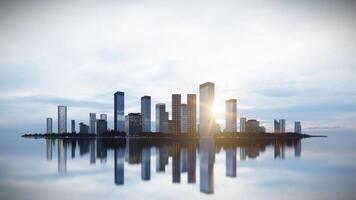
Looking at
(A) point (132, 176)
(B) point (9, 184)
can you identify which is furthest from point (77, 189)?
(A) point (132, 176)

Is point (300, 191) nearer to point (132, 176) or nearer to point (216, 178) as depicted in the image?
point (216, 178)

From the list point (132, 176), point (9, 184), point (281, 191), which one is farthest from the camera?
point (132, 176)

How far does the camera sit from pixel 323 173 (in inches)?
2058

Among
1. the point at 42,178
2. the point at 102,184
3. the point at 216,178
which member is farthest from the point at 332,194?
the point at 42,178

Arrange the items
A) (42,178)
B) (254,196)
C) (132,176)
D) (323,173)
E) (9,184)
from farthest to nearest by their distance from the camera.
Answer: (323,173), (132,176), (42,178), (9,184), (254,196)

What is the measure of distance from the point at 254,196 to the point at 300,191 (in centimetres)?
622

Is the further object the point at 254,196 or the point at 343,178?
the point at 343,178

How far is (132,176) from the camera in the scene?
161 ft

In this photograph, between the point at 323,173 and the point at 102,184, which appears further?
the point at 323,173

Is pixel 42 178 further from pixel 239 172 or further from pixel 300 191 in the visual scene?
pixel 300 191

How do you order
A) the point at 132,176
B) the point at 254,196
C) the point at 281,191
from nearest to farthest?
1. the point at 254,196
2. the point at 281,191
3. the point at 132,176

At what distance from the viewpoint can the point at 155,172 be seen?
5372 cm

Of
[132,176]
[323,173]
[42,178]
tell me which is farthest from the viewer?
[323,173]

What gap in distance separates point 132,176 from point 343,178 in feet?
103
